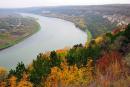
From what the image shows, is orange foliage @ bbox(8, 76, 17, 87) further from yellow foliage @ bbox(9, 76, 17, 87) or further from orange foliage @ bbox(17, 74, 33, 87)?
orange foliage @ bbox(17, 74, 33, 87)

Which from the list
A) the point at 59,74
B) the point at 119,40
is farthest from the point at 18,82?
the point at 119,40

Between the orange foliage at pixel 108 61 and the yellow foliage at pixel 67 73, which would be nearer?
the orange foliage at pixel 108 61

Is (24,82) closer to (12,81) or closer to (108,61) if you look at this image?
(12,81)

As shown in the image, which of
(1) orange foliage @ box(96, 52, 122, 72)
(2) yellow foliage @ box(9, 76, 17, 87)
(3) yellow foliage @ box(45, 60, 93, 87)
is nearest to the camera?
(1) orange foliage @ box(96, 52, 122, 72)

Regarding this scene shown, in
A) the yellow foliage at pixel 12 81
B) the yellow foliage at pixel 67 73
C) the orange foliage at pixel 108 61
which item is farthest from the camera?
the yellow foliage at pixel 67 73

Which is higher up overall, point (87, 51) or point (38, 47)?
point (87, 51)

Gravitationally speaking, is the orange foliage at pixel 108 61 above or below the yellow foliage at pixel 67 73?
above

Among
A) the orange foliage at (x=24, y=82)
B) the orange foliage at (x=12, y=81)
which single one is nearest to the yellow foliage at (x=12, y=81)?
the orange foliage at (x=12, y=81)

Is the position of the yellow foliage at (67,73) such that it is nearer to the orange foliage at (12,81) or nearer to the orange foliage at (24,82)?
the orange foliage at (24,82)

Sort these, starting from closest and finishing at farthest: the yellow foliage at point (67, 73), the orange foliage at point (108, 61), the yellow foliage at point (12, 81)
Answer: the orange foliage at point (108, 61), the yellow foliage at point (12, 81), the yellow foliage at point (67, 73)

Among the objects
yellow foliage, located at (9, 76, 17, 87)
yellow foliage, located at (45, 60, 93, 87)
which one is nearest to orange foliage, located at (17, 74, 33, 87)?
yellow foliage, located at (9, 76, 17, 87)

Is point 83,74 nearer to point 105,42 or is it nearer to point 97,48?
point 97,48
